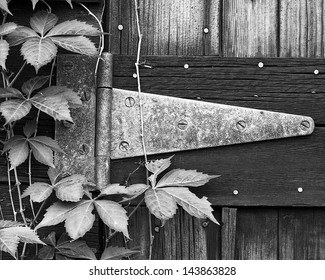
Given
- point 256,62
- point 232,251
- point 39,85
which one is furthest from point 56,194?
point 256,62

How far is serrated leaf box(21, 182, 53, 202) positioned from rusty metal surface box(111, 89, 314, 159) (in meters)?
0.22

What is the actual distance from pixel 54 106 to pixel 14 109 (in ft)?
0.34

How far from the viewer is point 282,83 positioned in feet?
5.88

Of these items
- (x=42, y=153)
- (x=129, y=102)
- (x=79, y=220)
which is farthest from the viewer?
(x=129, y=102)

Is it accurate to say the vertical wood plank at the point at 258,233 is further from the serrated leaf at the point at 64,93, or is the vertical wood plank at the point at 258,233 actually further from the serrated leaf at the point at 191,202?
the serrated leaf at the point at 64,93

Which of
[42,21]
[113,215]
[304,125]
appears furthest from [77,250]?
[304,125]

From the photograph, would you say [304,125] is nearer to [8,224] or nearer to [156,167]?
[156,167]

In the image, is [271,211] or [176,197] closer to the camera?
[176,197]

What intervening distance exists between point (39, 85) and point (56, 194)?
305mm

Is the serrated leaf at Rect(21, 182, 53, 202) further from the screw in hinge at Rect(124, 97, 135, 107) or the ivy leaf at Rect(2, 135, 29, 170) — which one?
the screw in hinge at Rect(124, 97, 135, 107)

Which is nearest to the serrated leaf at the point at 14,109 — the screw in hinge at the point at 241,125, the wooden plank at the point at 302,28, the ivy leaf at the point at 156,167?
the ivy leaf at the point at 156,167

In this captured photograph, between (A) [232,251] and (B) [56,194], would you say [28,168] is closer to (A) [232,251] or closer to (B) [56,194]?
(B) [56,194]

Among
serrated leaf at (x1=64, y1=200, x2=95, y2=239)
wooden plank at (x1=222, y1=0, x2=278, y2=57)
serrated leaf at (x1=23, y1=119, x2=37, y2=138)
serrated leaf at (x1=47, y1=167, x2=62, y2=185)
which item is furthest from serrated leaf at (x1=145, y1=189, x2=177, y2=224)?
wooden plank at (x1=222, y1=0, x2=278, y2=57)

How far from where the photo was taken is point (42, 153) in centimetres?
167
